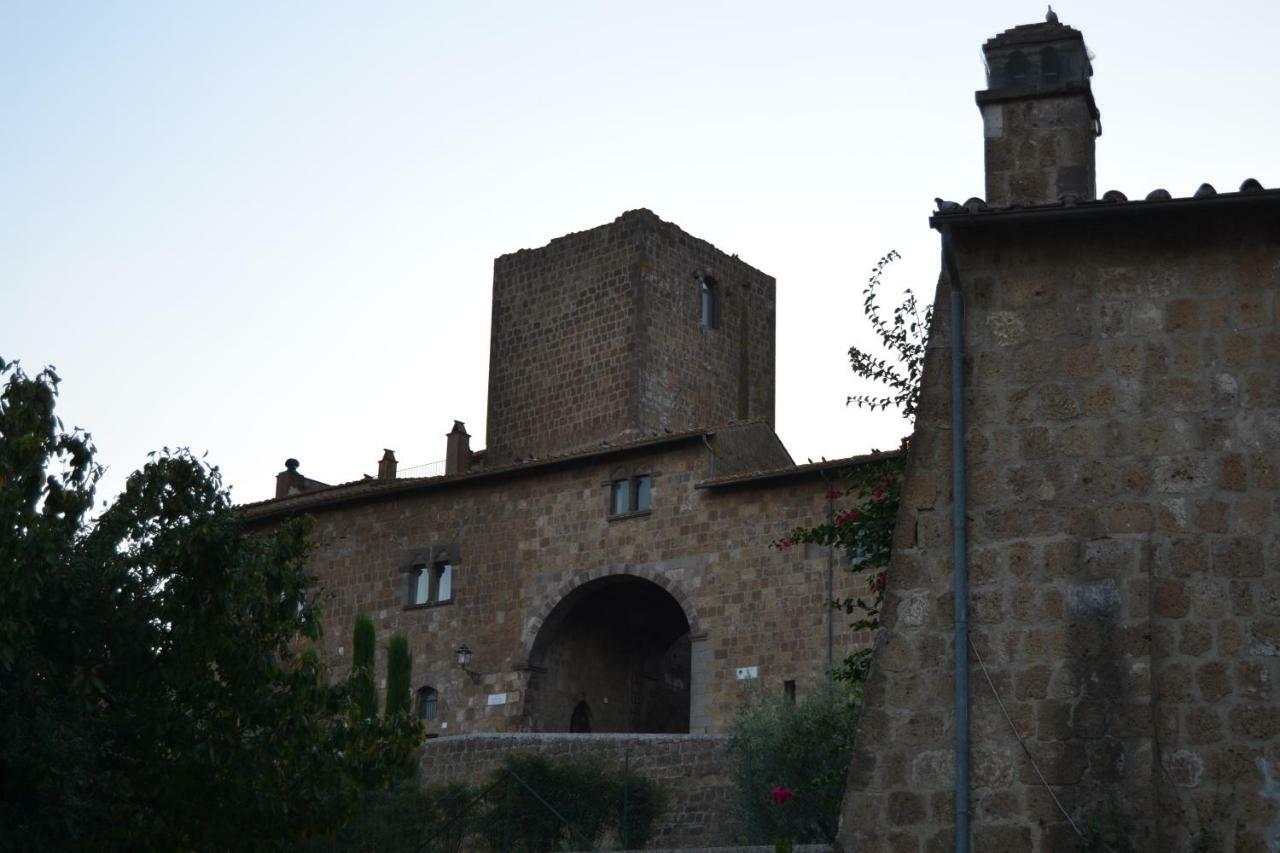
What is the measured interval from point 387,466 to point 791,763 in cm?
2652

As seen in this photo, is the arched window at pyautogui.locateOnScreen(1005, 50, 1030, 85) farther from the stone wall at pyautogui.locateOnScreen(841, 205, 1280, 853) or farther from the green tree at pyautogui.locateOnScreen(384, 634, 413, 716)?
the green tree at pyautogui.locateOnScreen(384, 634, 413, 716)

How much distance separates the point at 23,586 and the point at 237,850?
3.13 metres

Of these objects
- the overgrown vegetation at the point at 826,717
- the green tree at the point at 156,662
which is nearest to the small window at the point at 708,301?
the overgrown vegetation at the point at 826,717

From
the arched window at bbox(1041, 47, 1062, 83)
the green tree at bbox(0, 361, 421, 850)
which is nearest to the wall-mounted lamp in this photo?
the green tree at bbox(0, 361, 421, 850)

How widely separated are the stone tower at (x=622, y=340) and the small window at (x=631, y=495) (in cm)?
829

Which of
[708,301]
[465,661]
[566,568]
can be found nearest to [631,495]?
[566,568]

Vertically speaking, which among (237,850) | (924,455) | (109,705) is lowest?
(237,850)

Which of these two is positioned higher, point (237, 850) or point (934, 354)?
point (934, 354)

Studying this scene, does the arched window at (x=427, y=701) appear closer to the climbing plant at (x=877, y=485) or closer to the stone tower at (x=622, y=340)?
the stone tower at (x=622, y=340)

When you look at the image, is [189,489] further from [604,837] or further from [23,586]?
[604,837]

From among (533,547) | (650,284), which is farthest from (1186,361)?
(650,284)

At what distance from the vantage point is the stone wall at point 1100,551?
11.4 m

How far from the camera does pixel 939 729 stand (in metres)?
11.8

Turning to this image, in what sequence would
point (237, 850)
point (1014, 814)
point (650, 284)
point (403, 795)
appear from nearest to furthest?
point (1014, 814) → point (237, 850) → point (403, 795) → point (650, 284)
